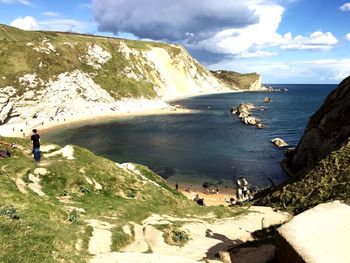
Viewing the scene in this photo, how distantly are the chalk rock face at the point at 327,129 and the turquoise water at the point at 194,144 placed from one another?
26.7 ft

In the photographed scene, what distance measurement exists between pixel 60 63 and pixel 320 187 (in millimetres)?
124125

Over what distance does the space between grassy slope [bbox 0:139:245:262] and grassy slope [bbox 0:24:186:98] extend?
3825 inches

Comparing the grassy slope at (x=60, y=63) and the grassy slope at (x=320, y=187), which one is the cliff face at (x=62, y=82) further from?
the grassy slope at (x=320, y=187)

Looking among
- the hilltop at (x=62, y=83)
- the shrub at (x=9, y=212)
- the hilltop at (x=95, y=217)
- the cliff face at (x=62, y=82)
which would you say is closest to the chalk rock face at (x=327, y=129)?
the hilltop at (x=95, y=217)

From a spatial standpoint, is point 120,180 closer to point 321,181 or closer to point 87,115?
point 321,181

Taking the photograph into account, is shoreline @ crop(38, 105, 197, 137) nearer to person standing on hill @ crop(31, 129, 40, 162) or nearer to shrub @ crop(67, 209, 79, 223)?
person standing on hill @ crop(31, 129, 40, 162)

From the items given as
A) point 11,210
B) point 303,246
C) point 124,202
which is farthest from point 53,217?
point 303,246

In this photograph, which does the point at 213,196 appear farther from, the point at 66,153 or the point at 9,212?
the point at 9,212

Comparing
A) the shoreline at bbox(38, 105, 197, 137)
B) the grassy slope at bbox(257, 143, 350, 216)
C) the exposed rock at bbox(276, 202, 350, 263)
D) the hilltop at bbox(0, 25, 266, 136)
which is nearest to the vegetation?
the exposed rock at bbox(276, 202, 350, 263)

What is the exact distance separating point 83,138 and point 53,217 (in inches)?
2986

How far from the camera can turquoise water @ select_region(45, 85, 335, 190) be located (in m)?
62.9

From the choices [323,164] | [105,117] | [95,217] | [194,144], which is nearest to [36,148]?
[95,217]

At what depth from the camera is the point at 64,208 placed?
2120cm

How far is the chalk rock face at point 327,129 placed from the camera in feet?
150
